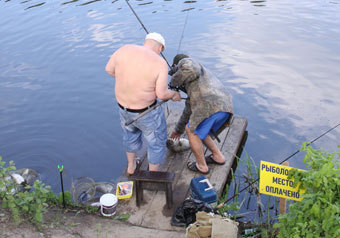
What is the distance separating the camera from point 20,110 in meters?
8.25

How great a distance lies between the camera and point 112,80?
30.8 feet

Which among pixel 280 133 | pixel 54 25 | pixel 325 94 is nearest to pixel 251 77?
pixel 325 94

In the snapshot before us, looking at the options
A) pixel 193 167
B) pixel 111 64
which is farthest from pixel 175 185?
pixel 111 64

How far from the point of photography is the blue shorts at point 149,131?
451cm

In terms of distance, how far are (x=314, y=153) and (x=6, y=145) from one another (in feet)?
→ 19.6

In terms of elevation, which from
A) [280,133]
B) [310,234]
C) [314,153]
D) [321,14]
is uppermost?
[314,153]

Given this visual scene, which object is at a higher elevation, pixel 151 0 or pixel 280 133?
pixel 151 0

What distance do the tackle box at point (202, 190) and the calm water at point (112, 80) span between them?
2.18 metres

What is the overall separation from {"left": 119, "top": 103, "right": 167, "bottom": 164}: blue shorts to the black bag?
862mm

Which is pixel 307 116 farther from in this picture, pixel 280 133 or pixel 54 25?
pixel 54 25

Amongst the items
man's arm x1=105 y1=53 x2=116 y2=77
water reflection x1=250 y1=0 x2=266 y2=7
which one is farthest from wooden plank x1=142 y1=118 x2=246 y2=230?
water reflection x1=250 y1=0 x2=266 y2=7

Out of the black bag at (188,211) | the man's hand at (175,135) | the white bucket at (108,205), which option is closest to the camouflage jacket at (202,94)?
the man's hand at (175,135)

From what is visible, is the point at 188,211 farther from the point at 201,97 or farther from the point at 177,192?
the point at 201,97

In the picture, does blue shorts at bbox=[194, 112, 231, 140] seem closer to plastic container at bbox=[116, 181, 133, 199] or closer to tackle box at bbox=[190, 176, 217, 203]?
tackle box at bbox=[190, 176, 217, 203]
